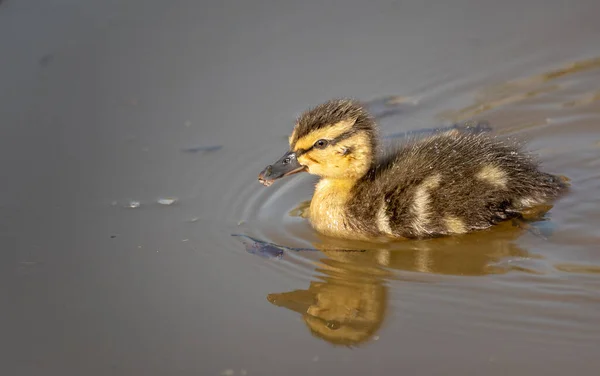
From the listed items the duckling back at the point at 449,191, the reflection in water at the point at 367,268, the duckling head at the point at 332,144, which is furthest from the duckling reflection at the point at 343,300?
the duckling head at the point at 332,144

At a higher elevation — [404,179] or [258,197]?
[404,179]

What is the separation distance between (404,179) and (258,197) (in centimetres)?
84

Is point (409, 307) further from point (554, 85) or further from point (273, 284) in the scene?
point (554, 85)

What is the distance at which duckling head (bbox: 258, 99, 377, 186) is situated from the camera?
4500 mm

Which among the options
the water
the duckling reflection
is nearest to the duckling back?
the water

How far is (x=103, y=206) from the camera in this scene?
4.55 m

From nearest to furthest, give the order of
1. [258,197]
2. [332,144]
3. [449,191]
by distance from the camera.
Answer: [449,191]
[332,144]
[258,197]

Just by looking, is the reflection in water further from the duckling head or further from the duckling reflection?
the duckling head

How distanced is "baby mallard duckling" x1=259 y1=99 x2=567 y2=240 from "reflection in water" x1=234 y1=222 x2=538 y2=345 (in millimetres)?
98

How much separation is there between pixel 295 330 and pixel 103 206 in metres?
1.46

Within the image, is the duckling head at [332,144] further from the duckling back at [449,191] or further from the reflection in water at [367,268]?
the reflection in water at [367,268]

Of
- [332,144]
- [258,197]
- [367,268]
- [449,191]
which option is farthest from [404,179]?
[258,197]

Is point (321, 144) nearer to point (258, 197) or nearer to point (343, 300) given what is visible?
point (258, 197)

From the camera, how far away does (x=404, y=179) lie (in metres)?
4.43
